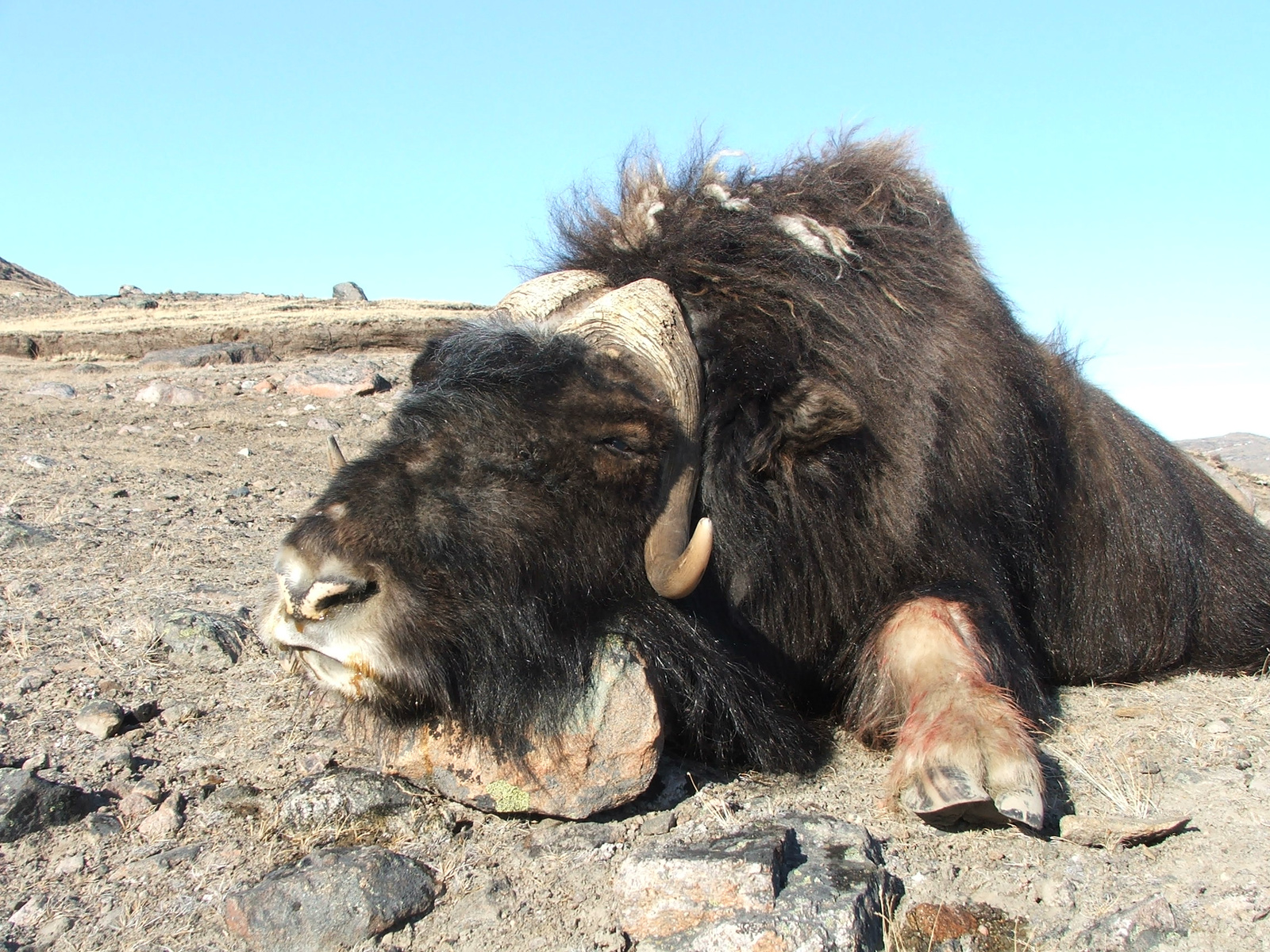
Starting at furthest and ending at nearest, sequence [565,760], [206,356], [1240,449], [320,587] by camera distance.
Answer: [1240,449] < [206,356] < [565,760] < [320,587]

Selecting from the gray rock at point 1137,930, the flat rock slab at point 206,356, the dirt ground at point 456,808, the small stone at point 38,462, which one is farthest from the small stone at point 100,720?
the flat rock slab at point 206,356

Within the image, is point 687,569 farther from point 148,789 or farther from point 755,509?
point 148,789

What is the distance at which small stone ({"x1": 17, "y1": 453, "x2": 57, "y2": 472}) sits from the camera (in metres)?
5.62

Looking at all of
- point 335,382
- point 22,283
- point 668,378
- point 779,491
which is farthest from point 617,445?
point 22,283

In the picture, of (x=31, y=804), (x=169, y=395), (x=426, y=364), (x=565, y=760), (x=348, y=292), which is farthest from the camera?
(x=348, y=292)

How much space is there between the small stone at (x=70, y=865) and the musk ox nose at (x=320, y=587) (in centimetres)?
72

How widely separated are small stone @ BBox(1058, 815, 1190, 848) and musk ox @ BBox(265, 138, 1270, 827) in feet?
0.36

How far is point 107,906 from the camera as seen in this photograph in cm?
209

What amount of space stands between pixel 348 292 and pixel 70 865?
1838cm

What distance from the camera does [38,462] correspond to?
5.75 meters

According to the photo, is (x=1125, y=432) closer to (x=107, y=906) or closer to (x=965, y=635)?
(x=965, y=635)

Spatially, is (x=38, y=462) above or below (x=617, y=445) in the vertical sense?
below

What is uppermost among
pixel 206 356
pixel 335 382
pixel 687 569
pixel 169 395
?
pixel 206 356

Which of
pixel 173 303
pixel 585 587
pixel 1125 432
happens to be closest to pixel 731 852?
pixel 585 587
